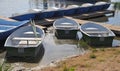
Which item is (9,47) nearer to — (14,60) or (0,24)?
(14,60)

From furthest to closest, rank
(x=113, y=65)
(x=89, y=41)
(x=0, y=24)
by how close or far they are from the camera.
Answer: (x=0, y=24)
(x=89, y=41)
(x=113, y=65)

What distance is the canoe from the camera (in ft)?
41.2

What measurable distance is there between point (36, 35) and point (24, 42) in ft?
4.15

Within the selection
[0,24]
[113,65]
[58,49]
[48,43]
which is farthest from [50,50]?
[113,65]

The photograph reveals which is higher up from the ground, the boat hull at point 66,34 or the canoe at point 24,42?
the canoe at point 24,42

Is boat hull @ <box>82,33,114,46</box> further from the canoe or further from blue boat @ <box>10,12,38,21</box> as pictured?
blue boat @ <box>10,12,38,21</box>

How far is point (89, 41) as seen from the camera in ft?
50.6

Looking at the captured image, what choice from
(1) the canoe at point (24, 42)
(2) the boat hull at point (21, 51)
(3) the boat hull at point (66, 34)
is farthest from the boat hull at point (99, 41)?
(2) the boat hull at point (21, 51)

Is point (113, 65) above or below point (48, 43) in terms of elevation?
above

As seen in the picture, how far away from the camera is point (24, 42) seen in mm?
13750

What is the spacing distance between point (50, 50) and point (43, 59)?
5.64 ft

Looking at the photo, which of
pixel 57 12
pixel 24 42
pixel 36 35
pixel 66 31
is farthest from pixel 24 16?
pixel 24 42

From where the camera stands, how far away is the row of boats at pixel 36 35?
497 inches

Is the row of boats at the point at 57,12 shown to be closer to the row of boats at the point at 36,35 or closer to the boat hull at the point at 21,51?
the row of boats at the point at 36,35
